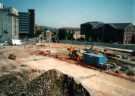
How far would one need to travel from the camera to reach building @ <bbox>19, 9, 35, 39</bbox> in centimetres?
8694

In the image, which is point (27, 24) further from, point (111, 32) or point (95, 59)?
point (95, 59)

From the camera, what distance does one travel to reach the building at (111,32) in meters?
56.1

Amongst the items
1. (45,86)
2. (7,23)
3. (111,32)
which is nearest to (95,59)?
(45,86)

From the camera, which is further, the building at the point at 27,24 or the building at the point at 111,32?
the building at the point at 27,24

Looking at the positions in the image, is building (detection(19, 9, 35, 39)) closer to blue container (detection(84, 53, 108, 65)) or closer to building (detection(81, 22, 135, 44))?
building (detection(81, 22, 135, 44))

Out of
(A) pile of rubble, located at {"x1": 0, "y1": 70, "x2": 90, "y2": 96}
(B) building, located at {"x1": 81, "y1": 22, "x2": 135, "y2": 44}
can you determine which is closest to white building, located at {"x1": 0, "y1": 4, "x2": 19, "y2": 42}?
(B) building, located at {"x1": 81, "y1": 22, "x2": 135, "y2": 44}

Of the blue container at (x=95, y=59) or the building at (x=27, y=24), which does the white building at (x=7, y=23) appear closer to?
the building at (x=27, y=24)

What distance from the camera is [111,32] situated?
58.0 meters

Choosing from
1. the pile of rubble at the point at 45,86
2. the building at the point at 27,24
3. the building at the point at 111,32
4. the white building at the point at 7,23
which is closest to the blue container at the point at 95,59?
the pile of rubble at the point at 45,86

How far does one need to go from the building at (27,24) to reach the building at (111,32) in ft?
102

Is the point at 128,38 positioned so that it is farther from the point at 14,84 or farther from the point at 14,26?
the point at 14,84

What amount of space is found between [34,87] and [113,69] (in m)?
19.1

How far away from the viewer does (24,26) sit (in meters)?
87.8

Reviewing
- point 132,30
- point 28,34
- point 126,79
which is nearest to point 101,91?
point 126,79
